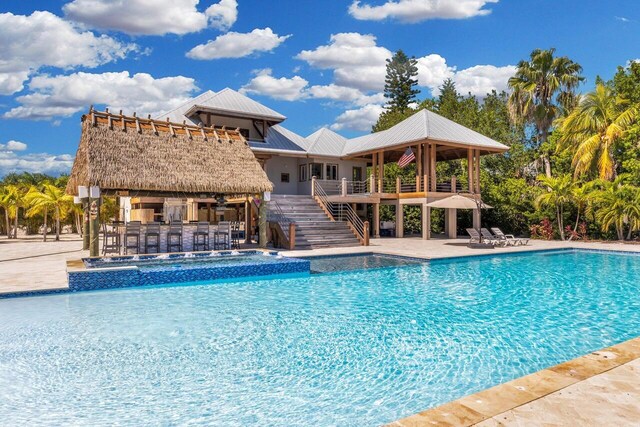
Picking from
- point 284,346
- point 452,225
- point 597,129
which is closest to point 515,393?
point 284,346

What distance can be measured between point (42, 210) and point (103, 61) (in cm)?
947

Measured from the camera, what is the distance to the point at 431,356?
19.8 feet

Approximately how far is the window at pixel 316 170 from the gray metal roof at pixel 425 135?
1.72 m

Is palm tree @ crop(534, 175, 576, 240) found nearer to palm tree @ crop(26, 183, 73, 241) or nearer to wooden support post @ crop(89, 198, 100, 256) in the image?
wooden support post @ crop(89, 198, 100, 256)

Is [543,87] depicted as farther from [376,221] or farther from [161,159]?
[161,159]

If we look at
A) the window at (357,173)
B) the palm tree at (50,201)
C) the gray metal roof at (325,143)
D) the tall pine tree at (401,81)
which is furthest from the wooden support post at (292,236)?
the tall pine tree at (401,81)

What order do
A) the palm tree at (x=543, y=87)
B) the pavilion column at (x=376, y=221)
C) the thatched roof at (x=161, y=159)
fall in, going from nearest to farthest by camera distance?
the thatched roof at (x=161, y=159)
the pavilion column at (x=376, y=221)
the palm tree at (x=543, y=87)

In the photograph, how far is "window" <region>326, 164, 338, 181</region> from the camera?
27.7 metres

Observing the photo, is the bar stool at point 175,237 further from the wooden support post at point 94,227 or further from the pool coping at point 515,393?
the pool coping at point 515,393

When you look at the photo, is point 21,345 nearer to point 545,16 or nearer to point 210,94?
point 210,94

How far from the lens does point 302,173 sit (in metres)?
27.2

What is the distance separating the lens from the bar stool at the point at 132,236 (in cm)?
1502

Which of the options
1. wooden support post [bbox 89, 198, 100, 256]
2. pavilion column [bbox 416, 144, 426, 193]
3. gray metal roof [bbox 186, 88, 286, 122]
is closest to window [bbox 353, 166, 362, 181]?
pavilion column [bbox 416, 144, 426, 193]

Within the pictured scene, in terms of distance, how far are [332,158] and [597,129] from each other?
14.6 m
